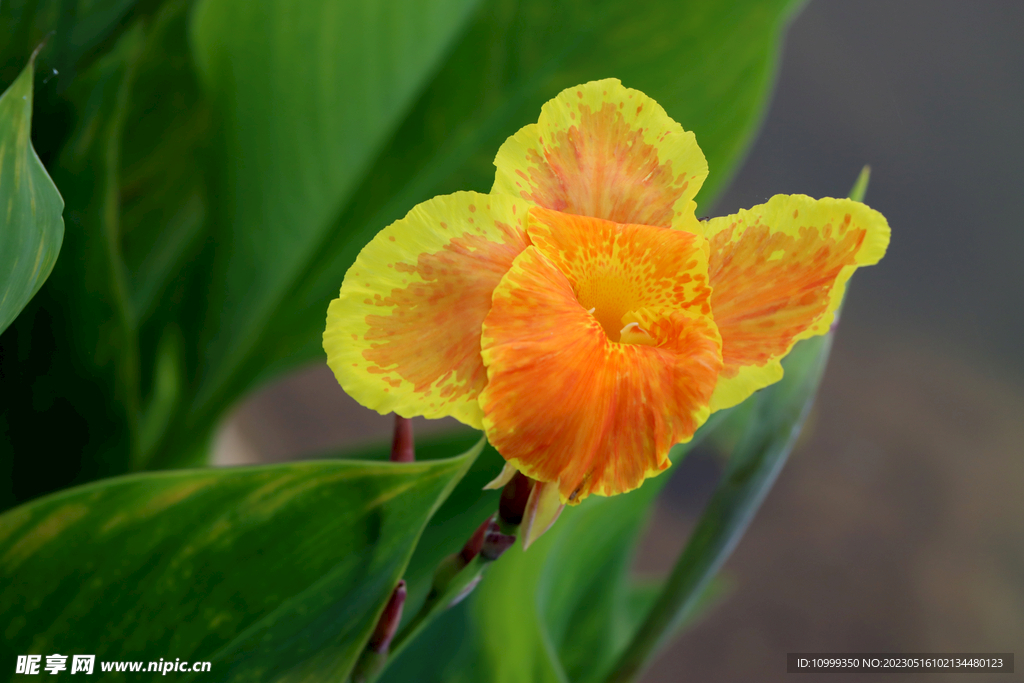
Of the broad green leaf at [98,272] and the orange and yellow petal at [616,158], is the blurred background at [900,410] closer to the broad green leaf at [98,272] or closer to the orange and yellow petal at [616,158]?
the broad green leaf at [98,272]

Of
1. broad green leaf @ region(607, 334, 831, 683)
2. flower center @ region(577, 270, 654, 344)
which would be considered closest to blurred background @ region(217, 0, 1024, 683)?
broad green leaf @ region(607, 334, 831, 683)

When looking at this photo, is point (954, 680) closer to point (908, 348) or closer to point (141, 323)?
point (908, 348)

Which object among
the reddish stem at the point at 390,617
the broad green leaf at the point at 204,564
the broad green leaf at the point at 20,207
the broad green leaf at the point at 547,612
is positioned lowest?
the broad green leaf at the point at 547,612

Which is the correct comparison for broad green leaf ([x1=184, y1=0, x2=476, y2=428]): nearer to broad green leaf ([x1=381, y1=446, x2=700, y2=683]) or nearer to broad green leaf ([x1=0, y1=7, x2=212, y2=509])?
broad green leaf ([x1=0, y1=7, x2=212, y2=509])

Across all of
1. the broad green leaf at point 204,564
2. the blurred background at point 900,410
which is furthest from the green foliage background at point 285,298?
the blurred background at point 900,410

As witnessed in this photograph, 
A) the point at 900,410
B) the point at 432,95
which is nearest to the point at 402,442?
Answer: the point at 432,95

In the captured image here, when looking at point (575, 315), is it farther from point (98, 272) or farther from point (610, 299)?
point (98, 272)

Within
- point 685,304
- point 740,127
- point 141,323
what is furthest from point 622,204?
point 141,323

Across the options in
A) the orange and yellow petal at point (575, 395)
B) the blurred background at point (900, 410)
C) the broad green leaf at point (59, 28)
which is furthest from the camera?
the blurred background at point (900, 410)
